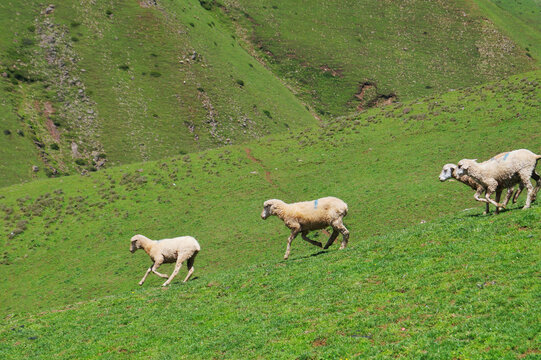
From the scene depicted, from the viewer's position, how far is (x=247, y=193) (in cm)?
5181

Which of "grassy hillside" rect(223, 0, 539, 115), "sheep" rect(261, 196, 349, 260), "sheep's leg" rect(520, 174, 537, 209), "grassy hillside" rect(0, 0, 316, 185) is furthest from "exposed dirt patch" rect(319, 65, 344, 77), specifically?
"sheep's leg" rect(520, 174, 537, 209)

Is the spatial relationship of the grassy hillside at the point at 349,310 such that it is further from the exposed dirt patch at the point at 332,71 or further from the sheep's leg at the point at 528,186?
the exposed dirt patch at the point at 332,71

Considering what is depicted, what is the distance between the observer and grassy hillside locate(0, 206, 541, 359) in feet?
39.8

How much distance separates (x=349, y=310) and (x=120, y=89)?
92362 mm

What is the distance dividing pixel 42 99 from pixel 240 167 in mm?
54691

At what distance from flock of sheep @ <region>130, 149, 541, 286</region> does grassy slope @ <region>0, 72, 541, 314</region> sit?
712 cm

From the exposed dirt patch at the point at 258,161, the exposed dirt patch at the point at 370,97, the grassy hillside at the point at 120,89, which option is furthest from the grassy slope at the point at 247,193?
the exposed dirt patch at the point at 370,97

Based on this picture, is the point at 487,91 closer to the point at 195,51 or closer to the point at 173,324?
the point at 173,324

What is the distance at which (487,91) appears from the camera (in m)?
63.5

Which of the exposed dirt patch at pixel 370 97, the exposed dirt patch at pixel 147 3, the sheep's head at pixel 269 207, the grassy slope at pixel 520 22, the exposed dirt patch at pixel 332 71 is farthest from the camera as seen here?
the grassy slope at pixel 520 22

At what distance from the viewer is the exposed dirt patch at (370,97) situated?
119 meters

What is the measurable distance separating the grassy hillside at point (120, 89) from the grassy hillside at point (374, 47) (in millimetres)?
13879

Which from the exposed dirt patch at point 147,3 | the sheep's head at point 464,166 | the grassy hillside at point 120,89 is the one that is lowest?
the grassy hillside at point 120,89

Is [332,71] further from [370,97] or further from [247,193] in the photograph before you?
[247,193]
